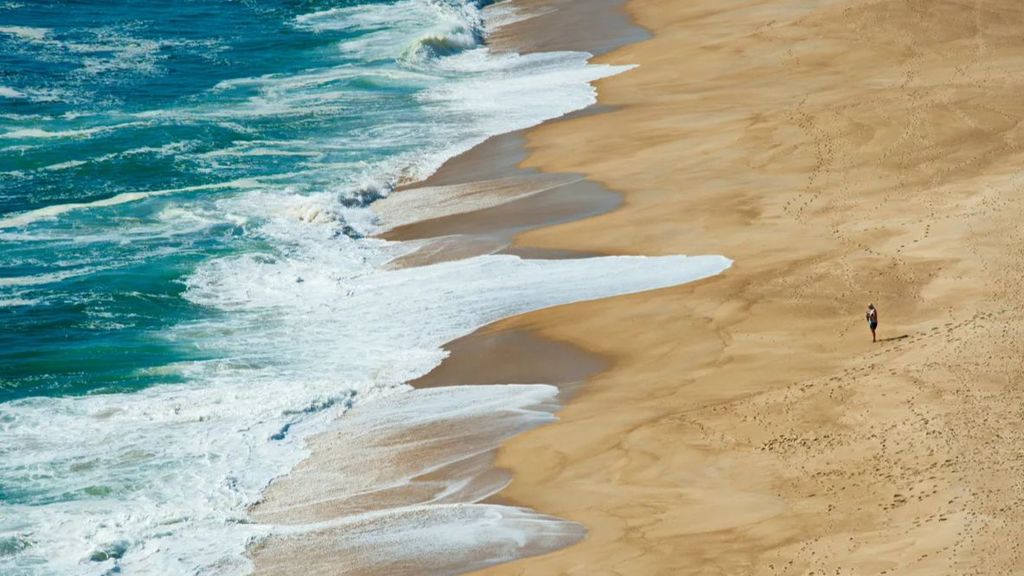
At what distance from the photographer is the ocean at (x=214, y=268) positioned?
20594mm

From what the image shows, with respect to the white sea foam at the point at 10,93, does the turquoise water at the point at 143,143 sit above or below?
below

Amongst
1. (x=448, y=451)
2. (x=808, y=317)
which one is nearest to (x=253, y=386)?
(x=448, y=451)

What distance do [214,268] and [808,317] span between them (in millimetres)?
12434

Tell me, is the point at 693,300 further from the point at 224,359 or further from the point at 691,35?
the point at 691,35

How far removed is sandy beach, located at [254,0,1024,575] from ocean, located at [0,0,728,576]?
45.6 inches

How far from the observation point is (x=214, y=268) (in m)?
29.2

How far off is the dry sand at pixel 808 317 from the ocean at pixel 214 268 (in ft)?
5.94

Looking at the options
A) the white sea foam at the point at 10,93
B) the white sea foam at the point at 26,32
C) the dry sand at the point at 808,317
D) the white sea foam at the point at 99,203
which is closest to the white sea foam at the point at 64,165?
the white sea foam at the point at 99,203

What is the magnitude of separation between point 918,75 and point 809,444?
18.6m

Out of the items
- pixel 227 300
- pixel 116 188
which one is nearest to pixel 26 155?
pixel 116 188

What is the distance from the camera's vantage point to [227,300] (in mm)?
27547

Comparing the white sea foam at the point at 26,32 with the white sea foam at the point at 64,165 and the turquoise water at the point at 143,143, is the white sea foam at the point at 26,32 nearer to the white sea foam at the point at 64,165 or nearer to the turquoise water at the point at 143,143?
the turquoise water at the point at 143,143

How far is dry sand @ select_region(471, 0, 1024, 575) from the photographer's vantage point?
17.0 m

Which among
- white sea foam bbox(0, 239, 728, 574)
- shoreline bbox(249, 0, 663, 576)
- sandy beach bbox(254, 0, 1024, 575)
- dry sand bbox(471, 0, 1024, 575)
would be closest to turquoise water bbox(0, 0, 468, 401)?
white sea foam bbox(0, 239, 728, 574)
